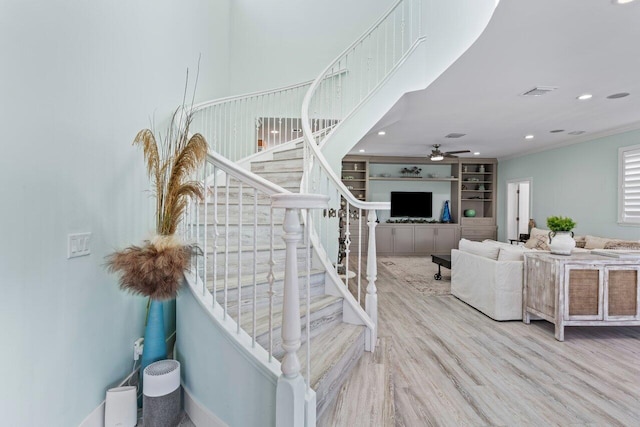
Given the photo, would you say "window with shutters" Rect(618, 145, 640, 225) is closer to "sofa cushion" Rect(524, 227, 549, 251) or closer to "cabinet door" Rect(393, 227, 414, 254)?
"sofa cushion" Rect(524, 227, 549, 251)

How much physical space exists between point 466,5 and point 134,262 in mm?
3417


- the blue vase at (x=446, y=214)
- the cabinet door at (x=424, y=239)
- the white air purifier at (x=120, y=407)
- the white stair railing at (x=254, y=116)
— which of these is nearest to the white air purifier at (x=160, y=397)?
the white air purifier at (x=120, y=407)

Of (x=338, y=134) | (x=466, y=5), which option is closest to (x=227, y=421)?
(x=338, y=134)

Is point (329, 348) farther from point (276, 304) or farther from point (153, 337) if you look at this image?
point (153, 337)

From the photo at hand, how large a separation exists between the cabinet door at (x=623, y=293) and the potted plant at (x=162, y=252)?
12.7 feet

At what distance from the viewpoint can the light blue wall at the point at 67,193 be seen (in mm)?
1264

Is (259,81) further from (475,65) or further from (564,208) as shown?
(564,208)

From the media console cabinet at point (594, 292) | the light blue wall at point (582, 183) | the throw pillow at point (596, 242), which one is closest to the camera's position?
the media console cabinet at point (594, 292)

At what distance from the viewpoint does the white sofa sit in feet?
11.8

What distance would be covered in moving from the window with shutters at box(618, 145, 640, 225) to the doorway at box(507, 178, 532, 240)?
A: 10.1 feet

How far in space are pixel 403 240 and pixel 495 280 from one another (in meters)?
4.94

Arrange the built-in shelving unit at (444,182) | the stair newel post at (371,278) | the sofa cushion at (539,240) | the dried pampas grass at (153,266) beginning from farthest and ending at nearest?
the built-in shelving unit at (444,182) < the sofa cushion at (539,240) < the stair newel post at (371,278) < the dried pampas grass at (153,266)

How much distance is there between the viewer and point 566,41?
258cm

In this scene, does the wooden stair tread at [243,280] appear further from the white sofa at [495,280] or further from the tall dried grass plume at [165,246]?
the white sofa at [495,280]
